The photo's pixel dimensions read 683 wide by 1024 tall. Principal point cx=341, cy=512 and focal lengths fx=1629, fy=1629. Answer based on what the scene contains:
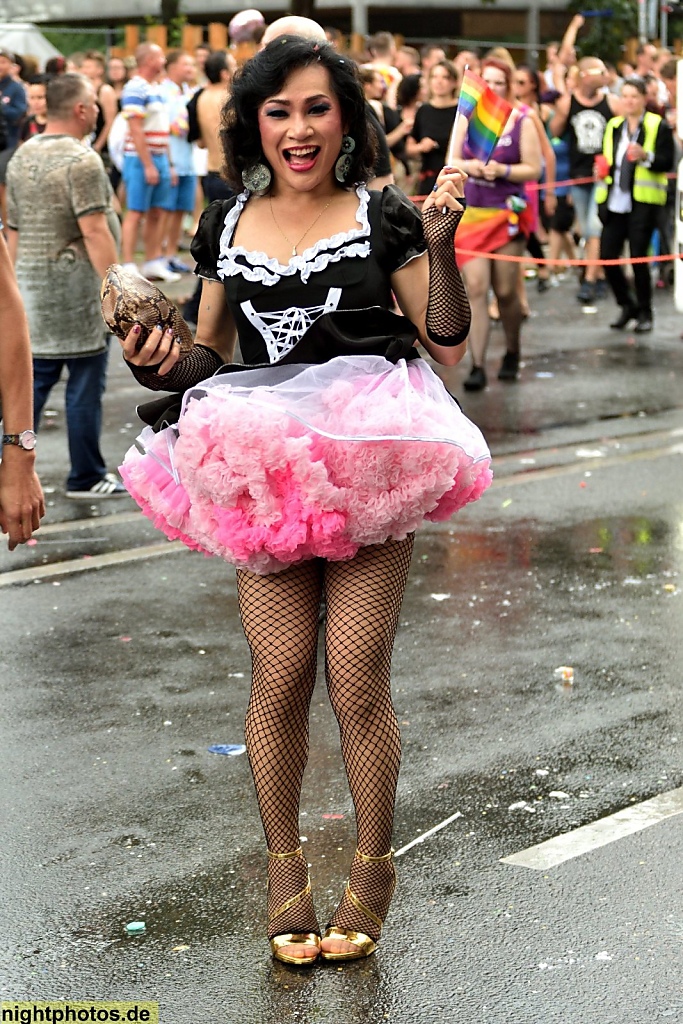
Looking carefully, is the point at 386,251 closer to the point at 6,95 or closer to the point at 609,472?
the point at 609,472

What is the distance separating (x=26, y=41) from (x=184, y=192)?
6.96m

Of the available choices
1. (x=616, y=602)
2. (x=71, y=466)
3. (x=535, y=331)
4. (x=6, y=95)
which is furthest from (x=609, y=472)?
(x=6, y=95)

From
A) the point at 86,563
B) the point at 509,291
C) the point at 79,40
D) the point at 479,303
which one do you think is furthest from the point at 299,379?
the point at 79,40

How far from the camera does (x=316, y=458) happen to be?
146 inches

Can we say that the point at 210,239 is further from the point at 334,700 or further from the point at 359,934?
the point at 359,934

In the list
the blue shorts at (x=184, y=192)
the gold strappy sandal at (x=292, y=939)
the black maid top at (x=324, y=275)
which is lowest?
the blue shorts at (x=184, y=192)

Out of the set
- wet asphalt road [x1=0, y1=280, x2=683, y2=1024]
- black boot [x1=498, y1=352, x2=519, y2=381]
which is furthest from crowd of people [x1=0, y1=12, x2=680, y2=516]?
wet asphalt road [x1=0, y1=280, x2=683, y2=1024]

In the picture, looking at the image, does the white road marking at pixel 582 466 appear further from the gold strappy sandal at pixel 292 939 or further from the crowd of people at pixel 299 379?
the gold strappy sandal at pixel 292 939

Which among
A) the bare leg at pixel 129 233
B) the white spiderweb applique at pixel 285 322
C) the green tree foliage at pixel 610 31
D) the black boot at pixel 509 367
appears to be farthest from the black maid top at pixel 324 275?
the green tree foliage at pixel 610 31

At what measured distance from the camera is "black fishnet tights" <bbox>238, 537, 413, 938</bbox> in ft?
12.5

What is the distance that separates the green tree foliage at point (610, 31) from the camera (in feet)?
99.8

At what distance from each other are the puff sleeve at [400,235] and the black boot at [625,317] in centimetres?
1020

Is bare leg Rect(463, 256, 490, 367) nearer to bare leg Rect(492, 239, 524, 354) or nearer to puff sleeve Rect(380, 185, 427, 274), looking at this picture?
bare leg Rect(492, 239, 524, 354)

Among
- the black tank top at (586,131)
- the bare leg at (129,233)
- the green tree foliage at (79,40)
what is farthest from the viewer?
the green tree foliage at (79,40)
